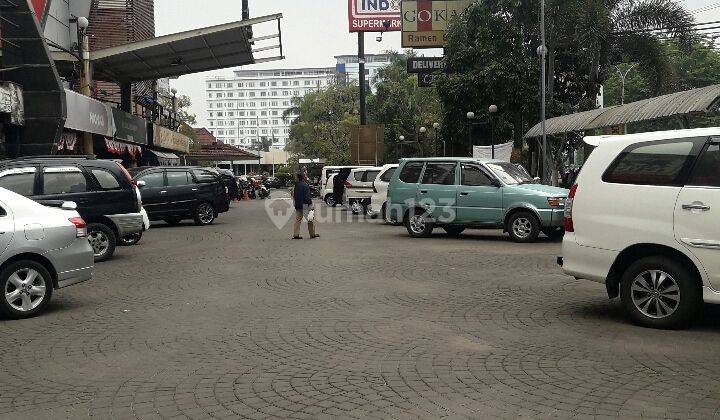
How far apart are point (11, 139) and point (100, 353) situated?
16473 millimetres

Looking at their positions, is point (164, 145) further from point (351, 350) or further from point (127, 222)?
point (351, 350)

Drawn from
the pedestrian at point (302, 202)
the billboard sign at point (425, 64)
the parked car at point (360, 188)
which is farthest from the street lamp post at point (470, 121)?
the pedestrian at point (302, 202)

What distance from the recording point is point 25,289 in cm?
823

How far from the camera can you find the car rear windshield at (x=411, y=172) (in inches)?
688

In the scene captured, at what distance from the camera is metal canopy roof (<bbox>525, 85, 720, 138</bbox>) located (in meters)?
14.7

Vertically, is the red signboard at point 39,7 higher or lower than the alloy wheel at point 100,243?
higher

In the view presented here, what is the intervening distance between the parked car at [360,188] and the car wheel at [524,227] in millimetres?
11855

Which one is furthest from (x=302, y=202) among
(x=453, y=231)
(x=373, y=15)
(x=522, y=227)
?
(x=373, y=15)

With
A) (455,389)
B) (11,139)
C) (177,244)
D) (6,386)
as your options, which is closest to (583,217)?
(455,389)

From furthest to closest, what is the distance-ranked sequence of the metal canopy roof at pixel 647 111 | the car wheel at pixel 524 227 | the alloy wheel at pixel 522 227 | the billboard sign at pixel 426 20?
1. the billboard sign at pixel 426 20
2. the alloy wheel at pixel 522 227
3. the car wheel at pixel 524 227
4. the metal canopy roof at pixel 647 111

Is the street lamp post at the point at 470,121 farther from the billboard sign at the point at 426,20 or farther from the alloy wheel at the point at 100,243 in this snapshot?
the alloy wheel at the point at 100,243

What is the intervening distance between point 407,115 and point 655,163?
51807mm

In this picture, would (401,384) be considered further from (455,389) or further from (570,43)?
(570,43)

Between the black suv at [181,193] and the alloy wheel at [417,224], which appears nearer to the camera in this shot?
the alloy wheel at [417,224]
